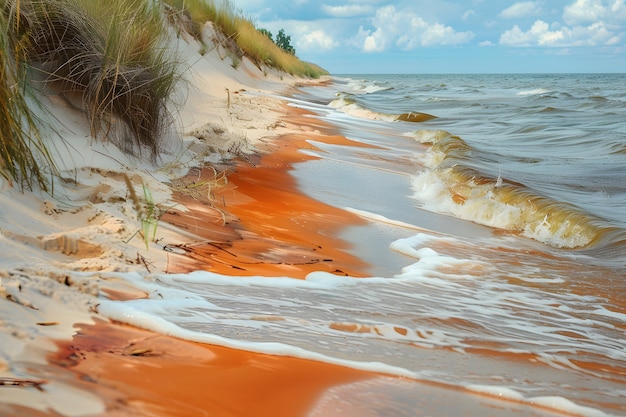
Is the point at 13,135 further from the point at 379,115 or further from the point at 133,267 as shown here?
the point at 379,115

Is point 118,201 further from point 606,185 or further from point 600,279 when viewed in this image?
point 606,185

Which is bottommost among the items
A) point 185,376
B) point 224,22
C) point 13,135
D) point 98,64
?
point 185,376

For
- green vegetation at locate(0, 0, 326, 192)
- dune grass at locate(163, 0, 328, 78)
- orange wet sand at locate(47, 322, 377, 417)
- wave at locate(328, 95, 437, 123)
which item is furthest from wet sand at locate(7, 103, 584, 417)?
wave at locate(328, 95, 437, 123)

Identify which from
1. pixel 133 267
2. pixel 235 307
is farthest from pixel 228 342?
pixel 133 267

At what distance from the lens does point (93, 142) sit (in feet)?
12.5

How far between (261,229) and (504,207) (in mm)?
2661

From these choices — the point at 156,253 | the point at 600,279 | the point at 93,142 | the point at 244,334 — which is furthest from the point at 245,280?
the point at 600,279

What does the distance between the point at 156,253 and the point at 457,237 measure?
2472 millimetres

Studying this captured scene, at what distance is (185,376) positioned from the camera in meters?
1.63

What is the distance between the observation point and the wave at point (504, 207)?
497 cm

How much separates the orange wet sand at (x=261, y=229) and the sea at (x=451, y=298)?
130 millimetres

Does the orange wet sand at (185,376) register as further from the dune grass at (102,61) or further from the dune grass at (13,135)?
the dune grass at (102,61)

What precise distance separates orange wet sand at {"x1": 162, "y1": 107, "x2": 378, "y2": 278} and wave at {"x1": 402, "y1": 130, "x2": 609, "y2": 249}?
1.43m

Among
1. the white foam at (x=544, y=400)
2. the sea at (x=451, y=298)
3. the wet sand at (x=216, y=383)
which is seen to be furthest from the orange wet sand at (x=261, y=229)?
the white foam at (x=544, y=400)
